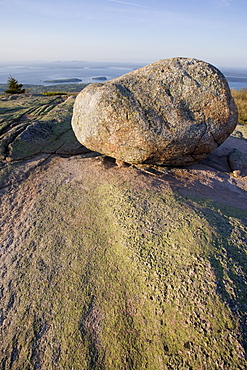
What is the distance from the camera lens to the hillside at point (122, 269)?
11.7ft

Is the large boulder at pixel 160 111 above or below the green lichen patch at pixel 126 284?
above

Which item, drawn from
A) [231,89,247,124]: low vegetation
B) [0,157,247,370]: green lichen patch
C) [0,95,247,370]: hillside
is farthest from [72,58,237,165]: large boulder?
[231,89,247,124]: low vegetation

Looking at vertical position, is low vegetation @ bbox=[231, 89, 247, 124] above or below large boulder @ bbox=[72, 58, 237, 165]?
below

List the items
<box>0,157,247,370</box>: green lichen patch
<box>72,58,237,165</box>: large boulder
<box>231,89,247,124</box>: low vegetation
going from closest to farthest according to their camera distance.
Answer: <box>0,157,247,370</box>: green lichen patch
<box>72,58,237,165</box>: large boulder
<box>231,89,247,124</box>: low vegetation

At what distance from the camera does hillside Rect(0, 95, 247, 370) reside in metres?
3.55

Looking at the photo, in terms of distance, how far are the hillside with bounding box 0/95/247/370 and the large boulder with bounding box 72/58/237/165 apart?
104cm

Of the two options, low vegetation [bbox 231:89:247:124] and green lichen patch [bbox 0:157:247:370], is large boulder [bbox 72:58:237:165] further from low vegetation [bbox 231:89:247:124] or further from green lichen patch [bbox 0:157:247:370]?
low vegetation [bbox 231:89:247:124]

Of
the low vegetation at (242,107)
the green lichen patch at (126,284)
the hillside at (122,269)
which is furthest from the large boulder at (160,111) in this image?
the low vegetation at (242,107)

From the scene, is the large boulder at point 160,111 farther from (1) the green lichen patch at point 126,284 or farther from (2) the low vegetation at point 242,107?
(2) the low vegetation at point 242,107

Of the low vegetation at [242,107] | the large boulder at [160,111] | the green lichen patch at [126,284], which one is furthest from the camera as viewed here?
the low vegetation at [242,107]

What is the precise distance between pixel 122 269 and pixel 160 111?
4.74m

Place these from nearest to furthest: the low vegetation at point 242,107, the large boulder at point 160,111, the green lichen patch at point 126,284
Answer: the green lichen patch at point 126,284 → the large boulder at point 160,111 → the low vegetation at point 242,107

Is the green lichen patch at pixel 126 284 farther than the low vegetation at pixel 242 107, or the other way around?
the low vegetation at pixel 242 107

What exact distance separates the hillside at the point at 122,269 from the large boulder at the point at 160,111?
3.40 ft
